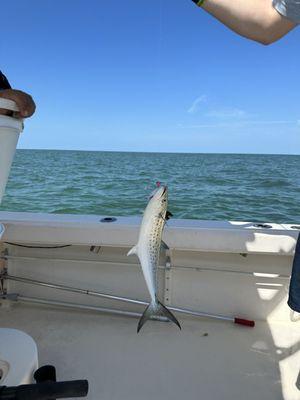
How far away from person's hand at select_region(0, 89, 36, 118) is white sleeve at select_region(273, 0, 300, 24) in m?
0.87

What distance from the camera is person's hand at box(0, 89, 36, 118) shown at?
1.19m

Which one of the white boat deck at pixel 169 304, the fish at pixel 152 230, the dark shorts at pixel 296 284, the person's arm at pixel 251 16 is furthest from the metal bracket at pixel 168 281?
the person's arm at pixel 251 16

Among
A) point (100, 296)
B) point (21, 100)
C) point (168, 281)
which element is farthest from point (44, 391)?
point (168, 281)

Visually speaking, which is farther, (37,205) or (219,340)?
(37,205)

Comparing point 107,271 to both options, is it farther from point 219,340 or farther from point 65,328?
point 219,340

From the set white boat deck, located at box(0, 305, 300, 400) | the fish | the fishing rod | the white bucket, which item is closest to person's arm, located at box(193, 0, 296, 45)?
the fish

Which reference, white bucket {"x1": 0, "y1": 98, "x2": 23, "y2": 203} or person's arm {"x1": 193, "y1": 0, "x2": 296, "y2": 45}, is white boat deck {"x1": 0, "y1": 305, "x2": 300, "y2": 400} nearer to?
white bucket {"x1": 0, "y1": 98, "x2": 23, "y2": 203}

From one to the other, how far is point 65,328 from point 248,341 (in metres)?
1.16

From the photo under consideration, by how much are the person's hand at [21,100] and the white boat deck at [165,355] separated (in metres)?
1.35

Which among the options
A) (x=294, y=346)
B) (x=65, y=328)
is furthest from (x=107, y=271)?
(x=294, y=346)

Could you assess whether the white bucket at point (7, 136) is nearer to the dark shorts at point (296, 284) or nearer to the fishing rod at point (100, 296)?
the dark shorts at point (296, 284)

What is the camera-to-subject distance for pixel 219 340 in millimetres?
2139

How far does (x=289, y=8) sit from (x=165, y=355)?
70.6 inches

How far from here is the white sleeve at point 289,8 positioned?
3.38ft
